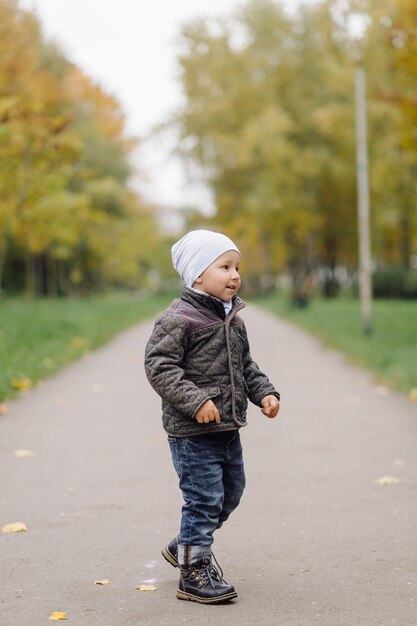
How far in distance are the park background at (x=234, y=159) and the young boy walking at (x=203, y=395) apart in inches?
500

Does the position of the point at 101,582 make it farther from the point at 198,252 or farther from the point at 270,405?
the point at 198,252

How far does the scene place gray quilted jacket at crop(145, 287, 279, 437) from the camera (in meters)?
3.95

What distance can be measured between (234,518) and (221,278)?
185 cm

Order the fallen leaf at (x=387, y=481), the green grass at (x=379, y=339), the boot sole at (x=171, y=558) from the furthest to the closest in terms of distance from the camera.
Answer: the green grass at (x=379, y=339) → the fallen leaf at (x=387, y=481) → the boot sole at (x=171, y=558)

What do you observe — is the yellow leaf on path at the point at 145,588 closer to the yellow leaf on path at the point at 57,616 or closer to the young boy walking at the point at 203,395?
the young boy walking at the point at 203,395

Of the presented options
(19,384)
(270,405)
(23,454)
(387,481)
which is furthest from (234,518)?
(19,384)

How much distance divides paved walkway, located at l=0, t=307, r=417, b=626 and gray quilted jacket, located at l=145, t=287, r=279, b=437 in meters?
0.74

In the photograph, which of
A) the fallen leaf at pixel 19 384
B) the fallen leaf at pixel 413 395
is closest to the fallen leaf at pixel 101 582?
the fallen leaf at pixel 413 395

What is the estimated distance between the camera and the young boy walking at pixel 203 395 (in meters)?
3.98

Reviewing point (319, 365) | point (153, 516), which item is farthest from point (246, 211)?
point (153, 516)

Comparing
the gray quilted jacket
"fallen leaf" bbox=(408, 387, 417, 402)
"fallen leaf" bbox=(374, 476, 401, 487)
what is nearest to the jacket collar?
the gray quilted jacket

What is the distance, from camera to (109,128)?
46094 millimetres

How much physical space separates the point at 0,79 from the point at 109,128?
26.8 m

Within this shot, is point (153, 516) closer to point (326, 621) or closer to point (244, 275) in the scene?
point (326, 621)
